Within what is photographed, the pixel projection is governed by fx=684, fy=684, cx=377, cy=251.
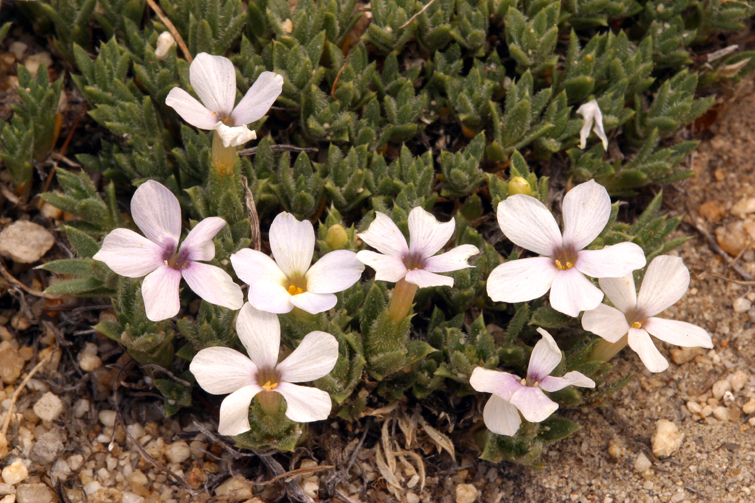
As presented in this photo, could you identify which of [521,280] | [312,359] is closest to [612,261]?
[521,280]

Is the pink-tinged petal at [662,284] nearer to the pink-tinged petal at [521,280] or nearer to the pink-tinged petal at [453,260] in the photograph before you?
the pink-tinged petal at [521,280]

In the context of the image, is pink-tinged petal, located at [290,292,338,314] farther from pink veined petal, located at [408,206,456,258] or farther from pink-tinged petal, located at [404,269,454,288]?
pink veined petal, located at [408,206,456,258]

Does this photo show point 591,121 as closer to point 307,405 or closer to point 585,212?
point 585,212

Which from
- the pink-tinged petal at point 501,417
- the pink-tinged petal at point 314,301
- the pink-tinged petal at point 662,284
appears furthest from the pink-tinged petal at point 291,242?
the pink-tinged petal at point 662,284

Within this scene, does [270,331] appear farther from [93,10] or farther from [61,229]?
[93,10]

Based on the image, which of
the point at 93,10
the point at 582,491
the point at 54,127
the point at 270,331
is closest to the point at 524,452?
the point at 582,491
